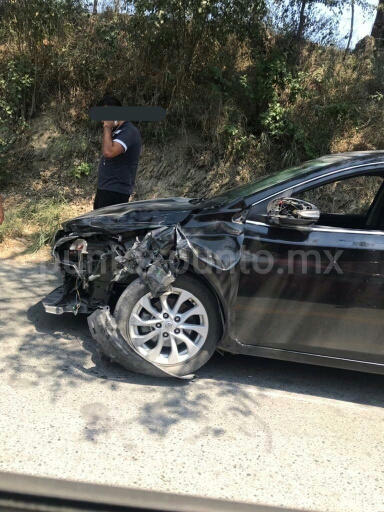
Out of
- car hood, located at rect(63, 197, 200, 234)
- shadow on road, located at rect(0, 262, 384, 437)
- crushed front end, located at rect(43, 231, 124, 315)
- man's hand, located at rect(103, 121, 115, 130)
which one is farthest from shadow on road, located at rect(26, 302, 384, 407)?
man's hand, located at rect(103, 121, 115, 130)

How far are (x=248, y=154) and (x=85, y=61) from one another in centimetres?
356

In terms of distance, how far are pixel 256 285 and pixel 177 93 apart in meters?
6.20

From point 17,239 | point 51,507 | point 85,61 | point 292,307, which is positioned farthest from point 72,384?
point 85,61

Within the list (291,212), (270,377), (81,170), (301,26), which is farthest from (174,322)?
(301,26)

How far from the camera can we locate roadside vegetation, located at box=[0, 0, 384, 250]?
8.52 metres

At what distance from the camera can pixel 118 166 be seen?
544 centimetres

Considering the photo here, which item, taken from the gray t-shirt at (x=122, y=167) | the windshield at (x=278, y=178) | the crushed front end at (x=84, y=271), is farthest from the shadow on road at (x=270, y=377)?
the gray t-shirt at (x=122, y=167)

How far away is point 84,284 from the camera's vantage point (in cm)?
410

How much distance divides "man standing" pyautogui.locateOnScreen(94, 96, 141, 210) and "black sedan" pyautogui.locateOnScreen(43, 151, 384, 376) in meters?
1.68

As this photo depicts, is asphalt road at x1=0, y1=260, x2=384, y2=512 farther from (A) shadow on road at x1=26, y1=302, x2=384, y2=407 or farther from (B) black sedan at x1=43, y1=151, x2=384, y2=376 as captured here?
(B) black sedan at x1=43, y1=151, x2=384, y2=376

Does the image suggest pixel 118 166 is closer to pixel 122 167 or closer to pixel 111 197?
pixel 122 167

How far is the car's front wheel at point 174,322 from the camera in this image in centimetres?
365

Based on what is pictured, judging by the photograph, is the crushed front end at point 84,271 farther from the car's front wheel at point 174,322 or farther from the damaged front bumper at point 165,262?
the car's front wheel at point 174,322

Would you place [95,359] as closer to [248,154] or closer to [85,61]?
[248,154]
